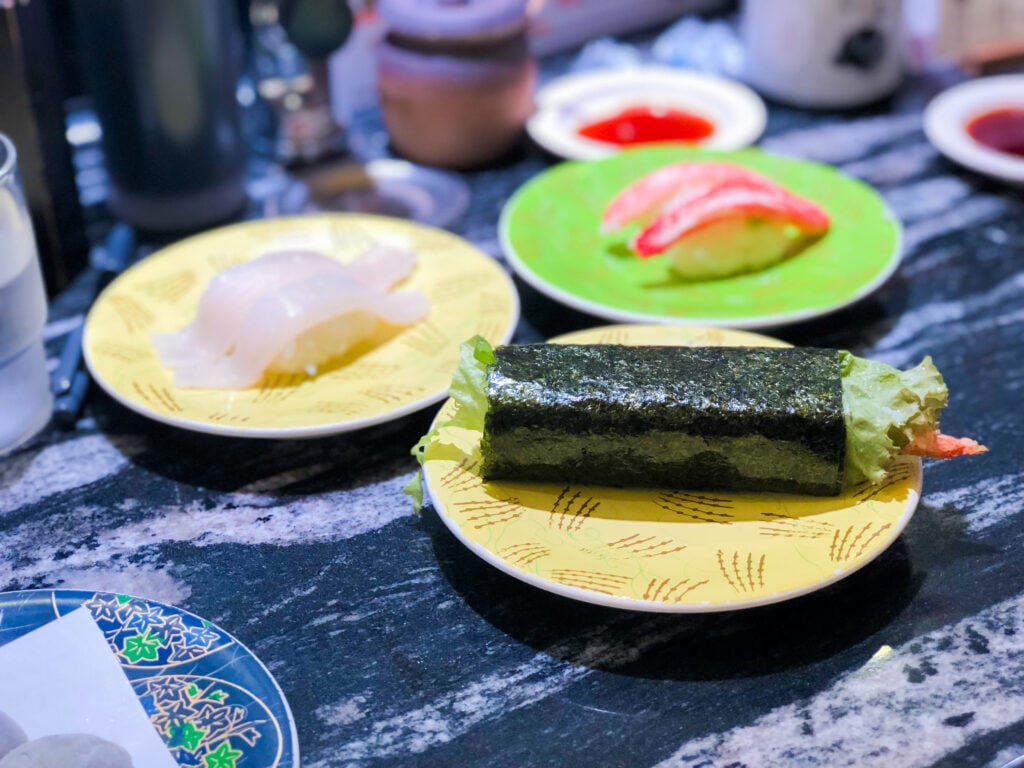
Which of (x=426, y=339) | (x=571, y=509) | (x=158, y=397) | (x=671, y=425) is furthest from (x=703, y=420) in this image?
(x=158, y=397)

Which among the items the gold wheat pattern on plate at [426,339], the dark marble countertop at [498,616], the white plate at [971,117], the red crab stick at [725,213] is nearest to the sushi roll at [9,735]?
the dark marble countertop at [498,616]

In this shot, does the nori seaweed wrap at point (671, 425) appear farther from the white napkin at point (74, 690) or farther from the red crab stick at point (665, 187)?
the red crab stick at point (665, 187)

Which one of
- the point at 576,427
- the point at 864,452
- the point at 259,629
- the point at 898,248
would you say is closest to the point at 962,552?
the point at 864,452

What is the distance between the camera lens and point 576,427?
0.95m

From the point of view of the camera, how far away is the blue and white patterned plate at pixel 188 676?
769 millimetres

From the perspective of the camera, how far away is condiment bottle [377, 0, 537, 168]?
→ 159 centimetres

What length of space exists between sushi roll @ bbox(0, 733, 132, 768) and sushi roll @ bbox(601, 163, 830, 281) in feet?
2.82

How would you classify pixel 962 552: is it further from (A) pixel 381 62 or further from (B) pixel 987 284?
(A) pixel 381 62

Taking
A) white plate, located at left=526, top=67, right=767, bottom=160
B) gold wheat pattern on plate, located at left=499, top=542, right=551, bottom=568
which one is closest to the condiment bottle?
white plate, located at left=526, top=67, right=767, bottom=160

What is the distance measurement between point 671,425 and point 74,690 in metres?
0.52

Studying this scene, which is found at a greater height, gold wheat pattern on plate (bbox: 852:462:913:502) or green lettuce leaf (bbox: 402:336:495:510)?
green lettuce leaf (bbox: 402:336:495:510)

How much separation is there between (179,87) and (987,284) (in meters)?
1.07

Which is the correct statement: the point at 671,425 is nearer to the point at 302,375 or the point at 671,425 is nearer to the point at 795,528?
the point at 795,528

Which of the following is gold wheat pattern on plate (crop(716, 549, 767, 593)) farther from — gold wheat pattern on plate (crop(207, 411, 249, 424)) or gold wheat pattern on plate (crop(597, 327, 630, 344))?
gold wheat pattern on plate (crop(207, 411, 249, 424))
